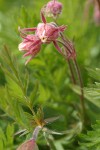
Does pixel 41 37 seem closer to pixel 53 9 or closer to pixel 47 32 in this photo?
pixel 47 32

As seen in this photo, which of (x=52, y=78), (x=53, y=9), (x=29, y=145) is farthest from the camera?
(x=52, y=78)

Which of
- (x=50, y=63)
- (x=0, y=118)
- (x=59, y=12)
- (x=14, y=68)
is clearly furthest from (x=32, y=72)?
(x=14, y=68)

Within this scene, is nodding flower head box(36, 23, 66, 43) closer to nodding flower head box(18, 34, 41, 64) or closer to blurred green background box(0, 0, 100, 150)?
nodding flower head box(18, 34, 41, 64)

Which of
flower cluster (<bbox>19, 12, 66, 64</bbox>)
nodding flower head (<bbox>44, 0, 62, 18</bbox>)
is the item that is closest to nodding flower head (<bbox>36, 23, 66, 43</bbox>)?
flower cluster (<bbox>19, 12, 66, 64</bbox>)

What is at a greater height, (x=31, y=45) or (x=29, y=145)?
(x=31, y=45)

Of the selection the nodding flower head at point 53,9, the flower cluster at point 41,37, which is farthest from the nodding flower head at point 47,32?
the nodding flower head at point 53,9

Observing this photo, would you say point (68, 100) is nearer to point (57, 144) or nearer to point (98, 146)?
point (57, 144)

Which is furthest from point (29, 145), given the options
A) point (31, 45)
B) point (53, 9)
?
point (53, 9)
